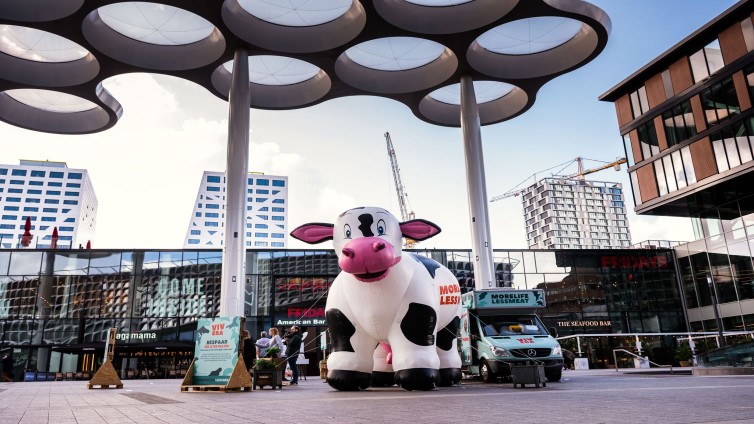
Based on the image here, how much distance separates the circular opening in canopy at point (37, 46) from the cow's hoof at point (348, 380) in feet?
75.6

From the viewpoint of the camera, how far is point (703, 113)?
33812mm

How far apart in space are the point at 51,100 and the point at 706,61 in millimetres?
38333

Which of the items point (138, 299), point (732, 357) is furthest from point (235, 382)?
point (138, 299)

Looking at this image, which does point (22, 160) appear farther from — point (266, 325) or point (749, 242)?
point (749, 242)

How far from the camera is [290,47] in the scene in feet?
88.4

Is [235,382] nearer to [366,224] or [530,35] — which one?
[366,224]

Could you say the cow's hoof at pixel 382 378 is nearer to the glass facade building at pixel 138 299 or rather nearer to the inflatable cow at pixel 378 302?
the inflatable cow at pixel 378 302

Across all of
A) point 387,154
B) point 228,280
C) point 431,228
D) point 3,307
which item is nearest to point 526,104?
point 228,280

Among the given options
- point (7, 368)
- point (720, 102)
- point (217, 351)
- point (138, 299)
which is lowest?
point (217, 351)

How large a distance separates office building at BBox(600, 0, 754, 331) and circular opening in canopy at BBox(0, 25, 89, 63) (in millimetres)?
34527

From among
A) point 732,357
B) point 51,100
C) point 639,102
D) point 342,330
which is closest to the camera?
point 342,330

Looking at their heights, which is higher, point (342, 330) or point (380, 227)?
point (380, 227)

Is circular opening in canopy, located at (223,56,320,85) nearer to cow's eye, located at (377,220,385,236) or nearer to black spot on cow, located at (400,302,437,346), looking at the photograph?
cow's eye, located at (377,220,385,236)

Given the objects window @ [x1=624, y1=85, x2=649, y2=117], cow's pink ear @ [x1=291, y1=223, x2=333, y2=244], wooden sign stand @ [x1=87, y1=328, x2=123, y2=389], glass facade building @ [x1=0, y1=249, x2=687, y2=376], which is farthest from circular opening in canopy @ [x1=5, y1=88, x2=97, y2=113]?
window @ [x1=624, y1=85, x2=649, y2=117]
